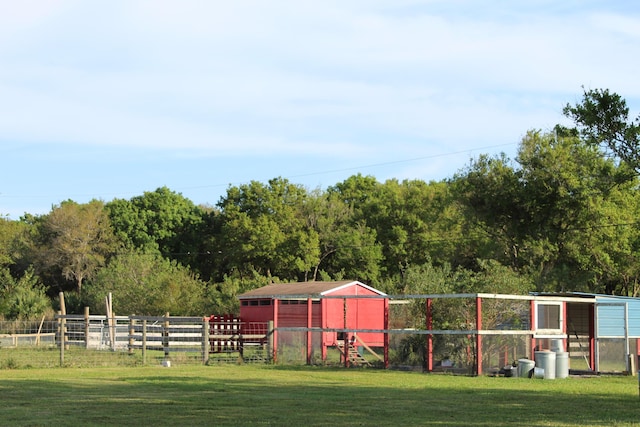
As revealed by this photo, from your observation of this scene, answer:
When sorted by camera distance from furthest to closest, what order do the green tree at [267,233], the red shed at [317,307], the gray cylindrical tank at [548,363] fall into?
1. the green tree at [267,233]
2. the red shed at [317,307]
3. the gray cylindrical tank at [548,363]

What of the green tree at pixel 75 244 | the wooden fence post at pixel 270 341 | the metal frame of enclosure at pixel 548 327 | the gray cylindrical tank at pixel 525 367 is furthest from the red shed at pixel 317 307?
the green tree at pixel 75 244

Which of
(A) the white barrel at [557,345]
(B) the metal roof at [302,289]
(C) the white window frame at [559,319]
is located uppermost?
(B) the metal roof at [302,289]

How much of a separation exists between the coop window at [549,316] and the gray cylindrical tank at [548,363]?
258 cm

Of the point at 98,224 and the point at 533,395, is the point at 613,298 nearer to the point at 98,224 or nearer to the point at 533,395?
the point at 533,395

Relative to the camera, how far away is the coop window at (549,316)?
26.5 metres

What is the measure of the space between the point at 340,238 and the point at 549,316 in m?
44.2

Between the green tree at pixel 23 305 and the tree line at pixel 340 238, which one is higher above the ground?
the tree line at pixel 340 238

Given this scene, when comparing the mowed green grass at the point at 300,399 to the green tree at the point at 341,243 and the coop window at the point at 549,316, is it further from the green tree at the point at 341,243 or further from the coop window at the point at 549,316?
the green tree at the point at 341,243

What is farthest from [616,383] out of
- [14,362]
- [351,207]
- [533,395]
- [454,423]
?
[351,207]

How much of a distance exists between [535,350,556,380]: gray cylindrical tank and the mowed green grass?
0.67 metres

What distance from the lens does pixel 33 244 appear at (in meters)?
73.6

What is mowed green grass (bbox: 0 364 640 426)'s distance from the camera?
1359 centimetres

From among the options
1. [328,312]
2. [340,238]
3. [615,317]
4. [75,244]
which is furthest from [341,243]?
[615,317]

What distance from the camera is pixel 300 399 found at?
16.9 meters
